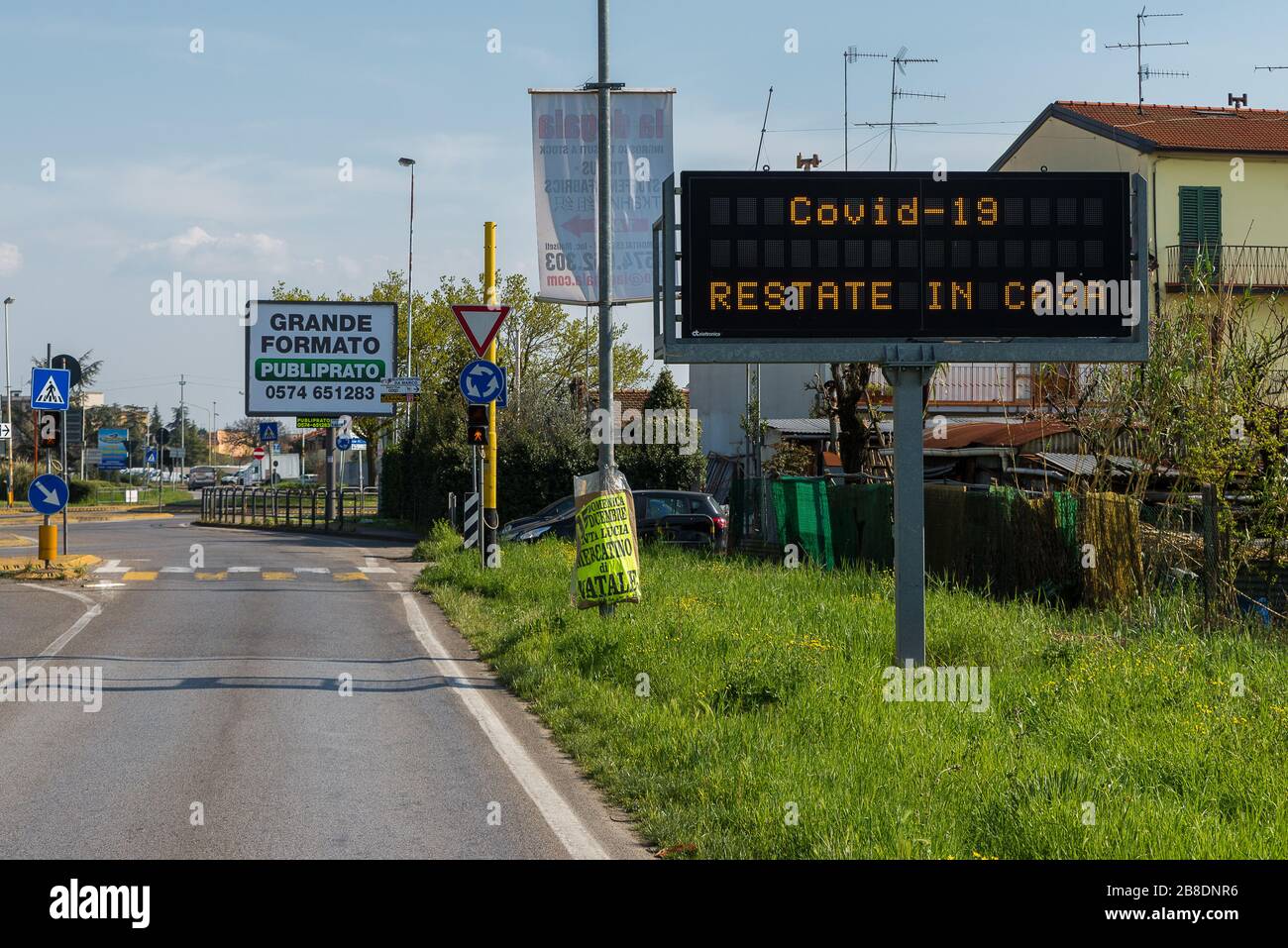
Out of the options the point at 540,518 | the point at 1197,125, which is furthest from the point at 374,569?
the point at 1197,125

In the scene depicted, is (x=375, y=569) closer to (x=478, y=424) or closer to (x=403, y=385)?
(x=478, y=424)

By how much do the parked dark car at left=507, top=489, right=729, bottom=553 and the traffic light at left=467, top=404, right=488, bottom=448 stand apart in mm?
6363

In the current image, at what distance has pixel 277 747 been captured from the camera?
9070 millimetres

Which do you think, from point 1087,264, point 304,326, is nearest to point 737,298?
point 1087,264

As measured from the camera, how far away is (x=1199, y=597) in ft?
47.6

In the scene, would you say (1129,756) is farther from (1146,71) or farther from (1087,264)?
(1146,71)

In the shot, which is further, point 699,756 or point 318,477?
point 318,477

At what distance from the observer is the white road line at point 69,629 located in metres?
13.3

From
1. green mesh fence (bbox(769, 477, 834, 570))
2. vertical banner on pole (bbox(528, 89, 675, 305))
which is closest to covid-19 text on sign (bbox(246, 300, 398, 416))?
vertical banner on pole (bbox(528, 89, 675, 305))

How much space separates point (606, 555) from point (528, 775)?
5.06 m

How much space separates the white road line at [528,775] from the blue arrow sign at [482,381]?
538 centimetres

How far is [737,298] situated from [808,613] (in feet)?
13.7

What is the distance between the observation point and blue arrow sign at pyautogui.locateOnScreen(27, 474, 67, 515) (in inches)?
822

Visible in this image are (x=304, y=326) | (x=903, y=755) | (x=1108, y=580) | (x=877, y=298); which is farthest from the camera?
(x=304, y=326)
